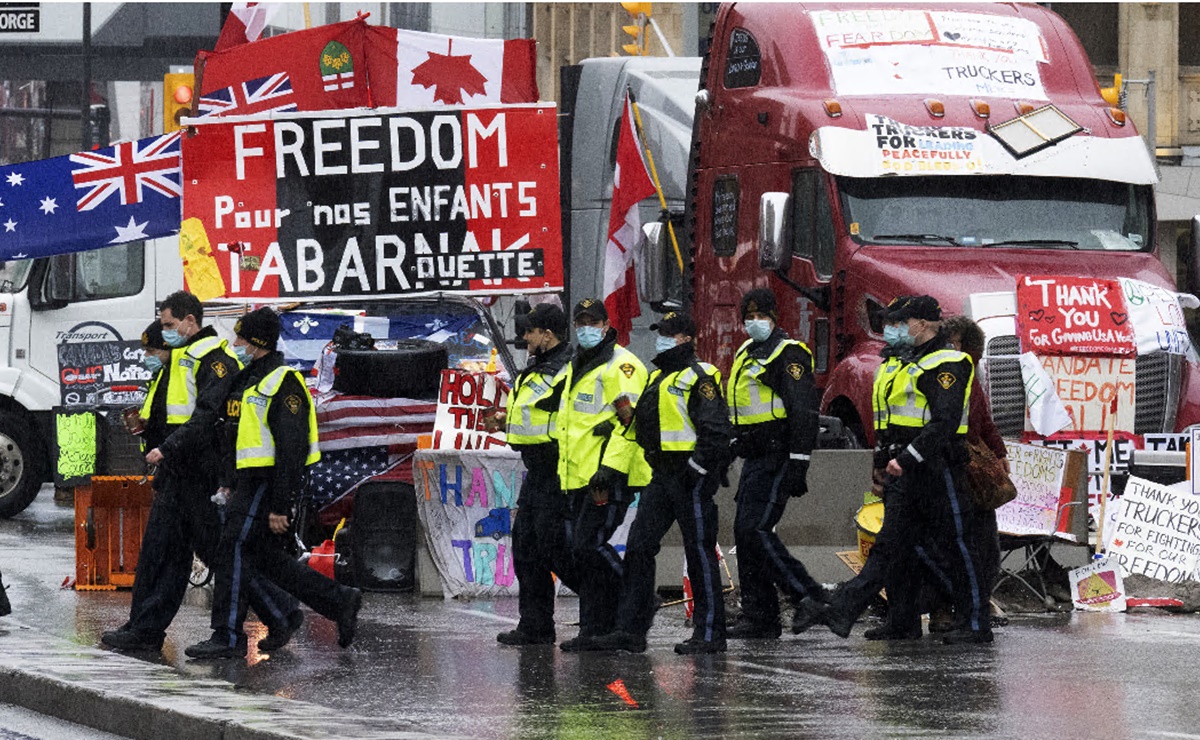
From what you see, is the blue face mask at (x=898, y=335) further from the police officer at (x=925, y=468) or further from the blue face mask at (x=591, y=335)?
the blue face mask at (x=591, y=335)

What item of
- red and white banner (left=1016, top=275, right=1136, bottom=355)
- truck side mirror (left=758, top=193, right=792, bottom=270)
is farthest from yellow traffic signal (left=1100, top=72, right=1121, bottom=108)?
truck side mirror (left=758, top=193, right=792, bottom=270)

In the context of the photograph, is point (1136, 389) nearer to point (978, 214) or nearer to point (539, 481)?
point (978, 214)

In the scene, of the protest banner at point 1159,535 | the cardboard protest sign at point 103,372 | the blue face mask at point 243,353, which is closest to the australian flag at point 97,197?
the cardboard protest sign at point 103,372

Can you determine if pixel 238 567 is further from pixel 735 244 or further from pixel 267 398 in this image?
pixel 735 244

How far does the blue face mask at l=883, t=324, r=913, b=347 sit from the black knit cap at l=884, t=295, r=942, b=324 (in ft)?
0.12

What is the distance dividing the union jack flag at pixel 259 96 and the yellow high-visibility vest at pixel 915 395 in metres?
7.42

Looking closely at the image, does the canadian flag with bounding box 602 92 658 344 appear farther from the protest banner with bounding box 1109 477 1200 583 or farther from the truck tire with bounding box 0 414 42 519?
the protest banner with bounding box 1109 477 1200 583

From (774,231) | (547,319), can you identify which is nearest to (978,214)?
(774,231)

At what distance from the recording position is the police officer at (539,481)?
12.0 metres

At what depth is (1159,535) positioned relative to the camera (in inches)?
576

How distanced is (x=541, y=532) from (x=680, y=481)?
73 cm

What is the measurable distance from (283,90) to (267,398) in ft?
24.2

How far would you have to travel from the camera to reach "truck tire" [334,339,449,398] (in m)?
16.6

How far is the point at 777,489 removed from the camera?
41.0 feet
